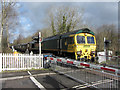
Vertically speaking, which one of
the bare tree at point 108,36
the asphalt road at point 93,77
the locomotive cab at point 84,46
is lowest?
the asphalt road at point 93,77

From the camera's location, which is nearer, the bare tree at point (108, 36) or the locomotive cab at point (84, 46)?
the locomotive cab at point (84, 46)

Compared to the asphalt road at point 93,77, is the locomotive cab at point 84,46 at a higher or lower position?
higher

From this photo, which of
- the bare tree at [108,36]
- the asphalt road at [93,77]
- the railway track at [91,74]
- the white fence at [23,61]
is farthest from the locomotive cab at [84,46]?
the bare tree at [108,36]

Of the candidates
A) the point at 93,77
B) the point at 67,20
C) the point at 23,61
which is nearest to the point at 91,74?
the point at 93,77

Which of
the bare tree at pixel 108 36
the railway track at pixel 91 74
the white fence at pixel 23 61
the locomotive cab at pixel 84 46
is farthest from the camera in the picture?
the bare tree at pixel 108 36

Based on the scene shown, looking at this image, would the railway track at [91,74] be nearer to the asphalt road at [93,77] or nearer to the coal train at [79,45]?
the asphalt road at [93,77]

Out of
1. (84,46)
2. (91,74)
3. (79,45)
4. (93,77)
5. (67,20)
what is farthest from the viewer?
(67,20)

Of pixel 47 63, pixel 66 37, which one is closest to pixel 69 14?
pixel 66 37

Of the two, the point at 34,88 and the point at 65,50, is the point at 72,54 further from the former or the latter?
the point at 34,88

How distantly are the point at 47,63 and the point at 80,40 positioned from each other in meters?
4.07

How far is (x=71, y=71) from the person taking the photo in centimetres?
543

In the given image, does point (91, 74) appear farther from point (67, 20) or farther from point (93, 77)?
point (67, 20)

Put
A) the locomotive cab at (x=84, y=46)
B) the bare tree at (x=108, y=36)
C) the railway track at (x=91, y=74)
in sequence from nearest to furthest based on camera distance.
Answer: the railway track at (x=91, y=74) → the locomotive cab at (x=84, y=46) → the bare tree at (x=108, y=36)

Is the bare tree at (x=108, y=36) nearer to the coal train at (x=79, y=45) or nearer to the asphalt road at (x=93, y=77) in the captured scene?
the coal train at (x=79, y=45)
